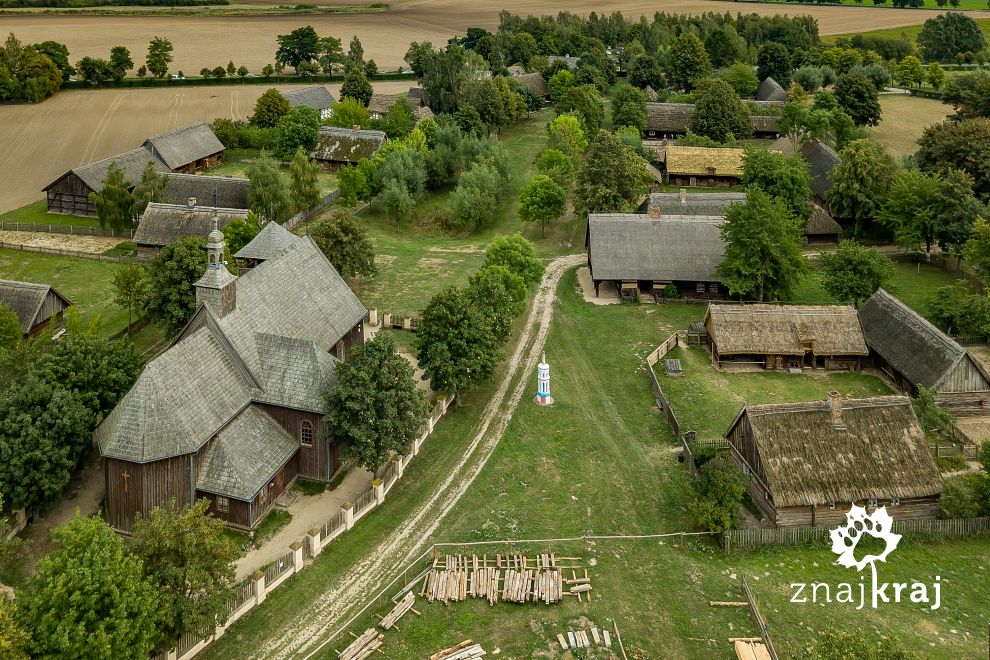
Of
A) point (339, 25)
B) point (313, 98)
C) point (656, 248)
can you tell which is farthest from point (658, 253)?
point (339, 25)

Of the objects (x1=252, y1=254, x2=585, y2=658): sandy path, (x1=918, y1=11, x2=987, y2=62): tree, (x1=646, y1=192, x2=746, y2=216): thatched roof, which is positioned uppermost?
(x1=918, y1=11, x2=987, y2=62): tree

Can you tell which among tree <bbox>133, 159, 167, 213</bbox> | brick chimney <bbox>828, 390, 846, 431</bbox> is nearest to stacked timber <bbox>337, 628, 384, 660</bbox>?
brick chimney <bbox>828, 390, 846, 431</bbox>

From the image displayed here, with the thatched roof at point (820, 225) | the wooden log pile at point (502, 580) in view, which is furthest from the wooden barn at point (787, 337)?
the wooden log pile at point (502, 580)

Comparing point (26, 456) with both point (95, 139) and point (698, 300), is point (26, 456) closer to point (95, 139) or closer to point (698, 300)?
point (698, 300)

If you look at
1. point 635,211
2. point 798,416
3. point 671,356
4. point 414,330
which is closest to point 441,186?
point 635,211

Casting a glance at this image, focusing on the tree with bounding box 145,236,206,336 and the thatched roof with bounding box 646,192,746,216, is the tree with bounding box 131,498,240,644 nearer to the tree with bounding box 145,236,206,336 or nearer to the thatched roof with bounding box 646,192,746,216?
the tree with bounding box 145,236,206,336

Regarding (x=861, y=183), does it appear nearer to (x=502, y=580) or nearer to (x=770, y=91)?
(x=770, y=91)
